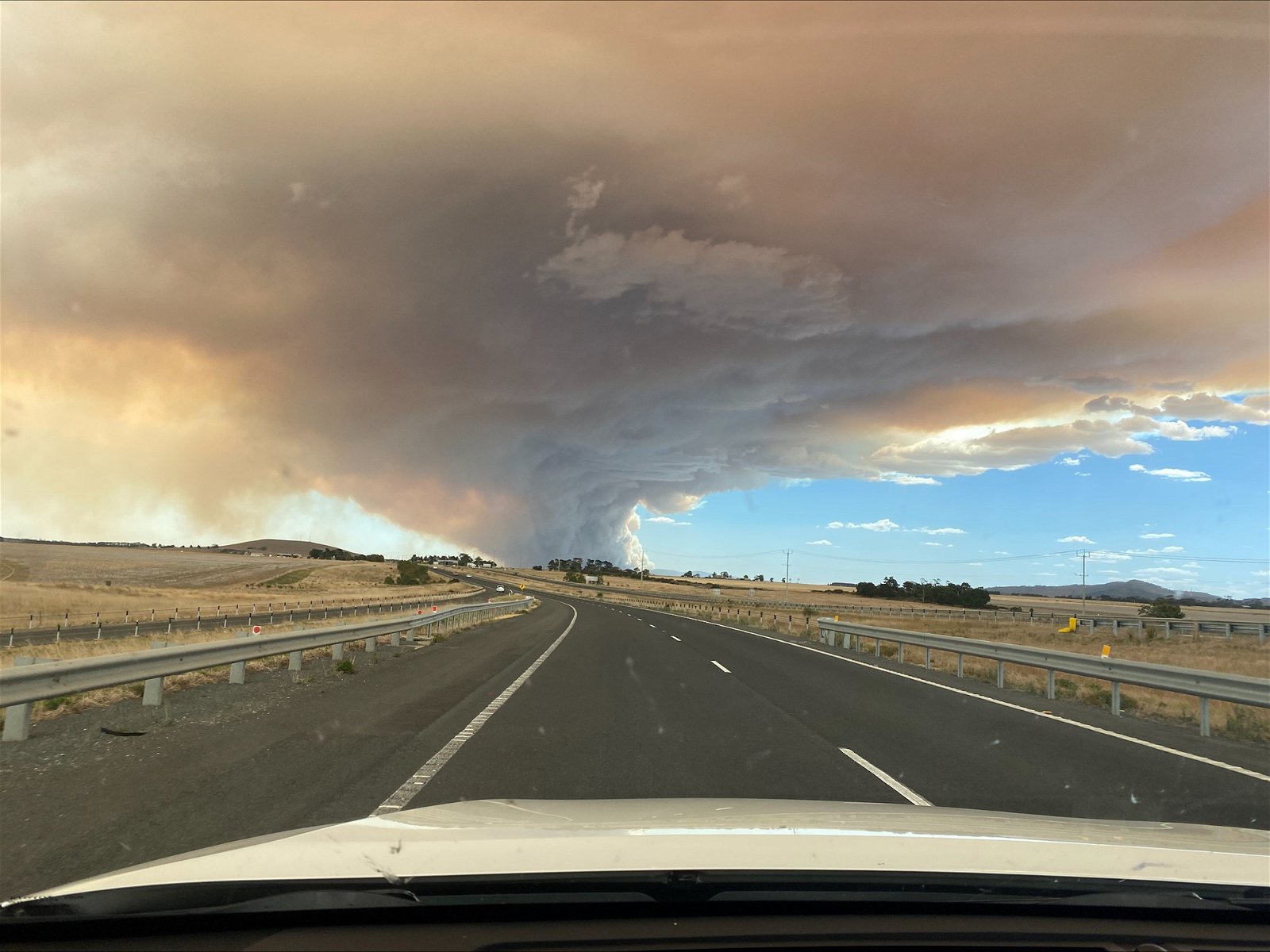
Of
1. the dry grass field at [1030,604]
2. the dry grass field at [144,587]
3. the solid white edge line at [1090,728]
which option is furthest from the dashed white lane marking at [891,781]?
the dry grass field at [1030,604]

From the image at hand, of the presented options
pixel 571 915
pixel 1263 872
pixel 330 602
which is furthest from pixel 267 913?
pixel 330 602

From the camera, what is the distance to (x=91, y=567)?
70.4 meters

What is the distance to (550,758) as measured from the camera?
7297mm

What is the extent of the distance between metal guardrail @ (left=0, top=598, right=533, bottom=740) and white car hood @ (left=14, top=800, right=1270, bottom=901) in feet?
17.3

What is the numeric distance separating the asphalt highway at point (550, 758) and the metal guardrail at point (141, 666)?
0.37m

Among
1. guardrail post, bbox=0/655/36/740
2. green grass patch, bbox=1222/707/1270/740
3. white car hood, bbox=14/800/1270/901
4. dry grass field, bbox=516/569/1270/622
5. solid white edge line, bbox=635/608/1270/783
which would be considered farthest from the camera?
dry grass field, bbox=516/569/1270/622

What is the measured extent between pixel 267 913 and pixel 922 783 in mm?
5550

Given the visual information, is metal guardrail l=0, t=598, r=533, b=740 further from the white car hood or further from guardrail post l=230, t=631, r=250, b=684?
the white car hood

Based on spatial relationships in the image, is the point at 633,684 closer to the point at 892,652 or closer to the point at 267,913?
the point at 267,913

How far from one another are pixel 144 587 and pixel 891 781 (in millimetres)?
→ 67611

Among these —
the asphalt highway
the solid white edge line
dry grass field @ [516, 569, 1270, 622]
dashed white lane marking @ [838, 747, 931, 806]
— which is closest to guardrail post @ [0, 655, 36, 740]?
the asphalt highway

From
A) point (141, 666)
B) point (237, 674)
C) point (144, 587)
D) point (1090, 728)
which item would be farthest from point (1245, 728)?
point (144, 587)

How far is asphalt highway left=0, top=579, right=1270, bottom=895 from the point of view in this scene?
5.42 metres

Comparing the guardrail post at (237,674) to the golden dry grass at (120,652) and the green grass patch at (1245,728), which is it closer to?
the golden dry grass at (120,652)
